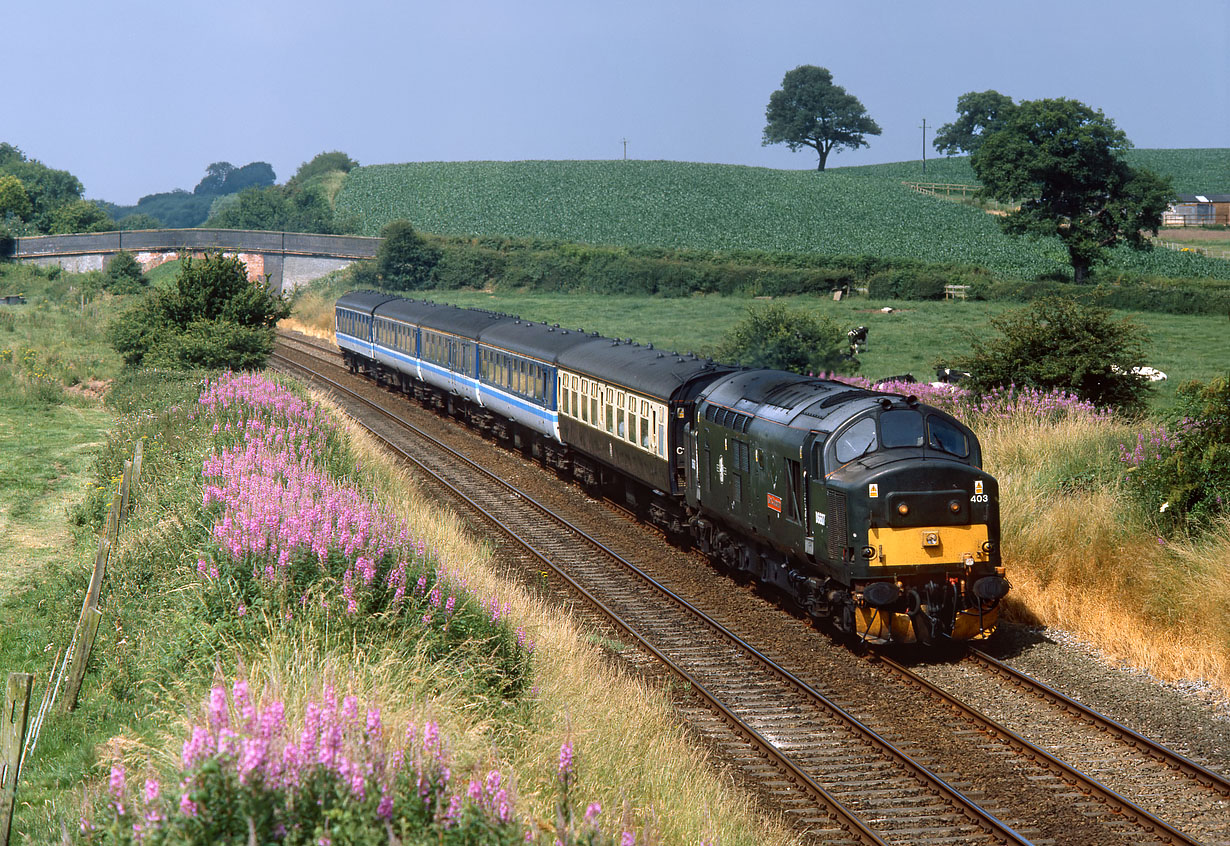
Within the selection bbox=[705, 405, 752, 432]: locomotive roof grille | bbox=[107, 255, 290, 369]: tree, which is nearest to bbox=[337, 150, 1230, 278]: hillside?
bbox=[107, 255, 290, 369]: tree

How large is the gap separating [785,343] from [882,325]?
1848 cm

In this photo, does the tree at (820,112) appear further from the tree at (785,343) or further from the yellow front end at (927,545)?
the yellow front end at (927,545)

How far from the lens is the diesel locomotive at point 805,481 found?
1407cm

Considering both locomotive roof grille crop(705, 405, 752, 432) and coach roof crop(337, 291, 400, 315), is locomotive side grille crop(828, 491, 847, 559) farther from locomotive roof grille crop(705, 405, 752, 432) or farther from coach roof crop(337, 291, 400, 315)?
coach roof crop(337, 291, 400, 315)

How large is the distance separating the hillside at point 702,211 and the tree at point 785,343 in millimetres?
45009

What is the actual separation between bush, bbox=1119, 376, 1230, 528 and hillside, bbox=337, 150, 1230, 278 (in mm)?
64552

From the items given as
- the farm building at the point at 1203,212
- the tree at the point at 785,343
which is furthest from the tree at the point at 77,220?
the farm building at the point at 1203,212

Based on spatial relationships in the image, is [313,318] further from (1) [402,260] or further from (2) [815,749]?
(2) [815,749]

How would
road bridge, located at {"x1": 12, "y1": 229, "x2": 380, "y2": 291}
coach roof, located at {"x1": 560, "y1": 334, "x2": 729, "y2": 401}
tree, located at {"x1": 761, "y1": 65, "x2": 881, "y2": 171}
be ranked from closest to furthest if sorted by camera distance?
1. coach roof, located at {"x1": 560, "y1": 334, "x2": 729, "y2": 401}
2. road bridge, located at {"x1": 12, "y1": 229, "x2": 380, "y2": 291}
3. tree, located at {"x1": 761, "y1": 65, "x2": 881, "y2": 171}

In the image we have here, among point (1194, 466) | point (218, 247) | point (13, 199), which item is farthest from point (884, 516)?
point (13, 199)

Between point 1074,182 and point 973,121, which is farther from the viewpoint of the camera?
point 973,121

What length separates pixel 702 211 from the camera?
108 meters

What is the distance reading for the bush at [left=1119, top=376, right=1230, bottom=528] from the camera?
1628 cm

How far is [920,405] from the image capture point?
582 inches
